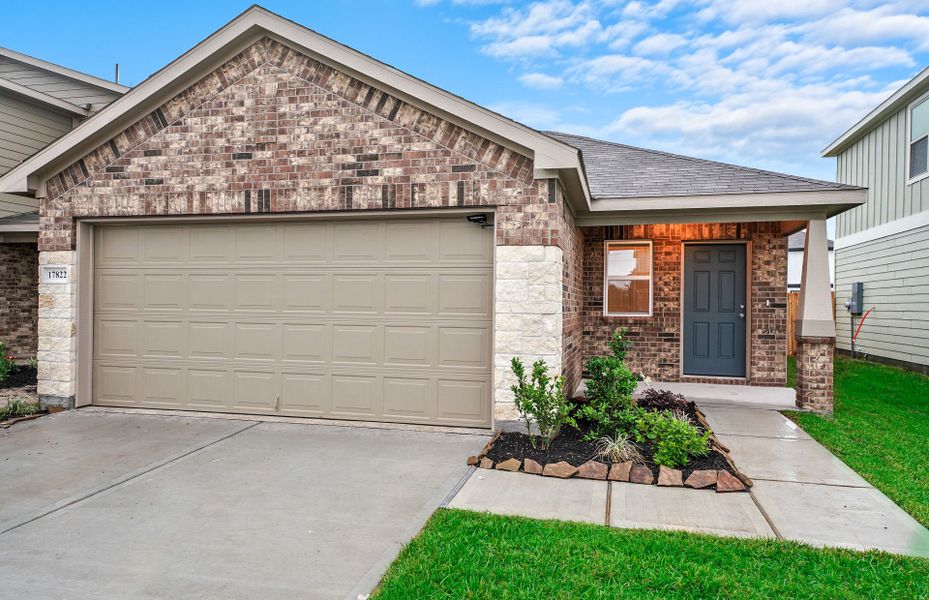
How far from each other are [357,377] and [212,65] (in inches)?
163

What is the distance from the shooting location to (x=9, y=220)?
1053 cm

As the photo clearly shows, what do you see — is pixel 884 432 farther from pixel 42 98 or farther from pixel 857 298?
pixel 42 98

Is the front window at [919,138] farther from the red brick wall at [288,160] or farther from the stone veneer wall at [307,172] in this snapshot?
the red brick wall at [288,160]

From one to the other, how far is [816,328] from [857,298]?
900cm

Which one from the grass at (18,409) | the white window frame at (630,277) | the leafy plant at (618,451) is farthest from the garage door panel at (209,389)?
the white window frame at (630,277)

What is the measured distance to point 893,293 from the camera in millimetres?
12820

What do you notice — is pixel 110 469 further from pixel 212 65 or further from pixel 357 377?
pixel 212 65

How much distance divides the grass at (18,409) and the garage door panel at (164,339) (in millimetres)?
1439

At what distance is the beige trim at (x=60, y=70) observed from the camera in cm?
1188

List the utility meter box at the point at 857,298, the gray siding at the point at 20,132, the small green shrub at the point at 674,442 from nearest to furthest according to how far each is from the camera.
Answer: the small green shrub at the point at 674,442 < the gray siding at the point at 20,132 < the utility meter box at the point at 857,298

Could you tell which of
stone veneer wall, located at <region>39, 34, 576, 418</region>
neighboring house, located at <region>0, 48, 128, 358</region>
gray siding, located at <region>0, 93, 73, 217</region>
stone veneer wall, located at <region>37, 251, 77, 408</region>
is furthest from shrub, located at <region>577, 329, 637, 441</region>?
gray siding, located at <region>0, 93, 73, 217</region>

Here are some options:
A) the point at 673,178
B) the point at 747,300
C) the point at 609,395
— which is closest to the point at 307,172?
the point at 609,395

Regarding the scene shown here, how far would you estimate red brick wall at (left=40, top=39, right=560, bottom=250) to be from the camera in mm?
6191

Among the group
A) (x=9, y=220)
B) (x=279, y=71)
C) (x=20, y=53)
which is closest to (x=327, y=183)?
(x=279, y=71)
